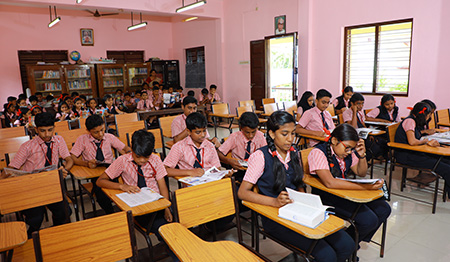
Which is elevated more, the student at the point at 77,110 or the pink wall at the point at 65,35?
the pink wall at the point at 65,35

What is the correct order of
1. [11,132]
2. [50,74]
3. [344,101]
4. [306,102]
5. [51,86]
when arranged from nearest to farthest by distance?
[11,132] < [306,102] < [344,101] < [50,74] < [51,86]

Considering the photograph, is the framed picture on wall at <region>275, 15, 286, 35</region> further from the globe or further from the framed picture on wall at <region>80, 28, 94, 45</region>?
the globe

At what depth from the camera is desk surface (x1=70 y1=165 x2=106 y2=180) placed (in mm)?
2688

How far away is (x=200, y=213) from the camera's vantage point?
187cm

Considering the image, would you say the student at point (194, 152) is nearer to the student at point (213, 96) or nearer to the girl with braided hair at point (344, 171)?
the girl with braided hair at point (344, 171)

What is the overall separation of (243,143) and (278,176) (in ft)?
3.70

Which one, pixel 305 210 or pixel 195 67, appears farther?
pixel 195 67

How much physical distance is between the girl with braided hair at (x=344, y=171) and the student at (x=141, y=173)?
1.15 m

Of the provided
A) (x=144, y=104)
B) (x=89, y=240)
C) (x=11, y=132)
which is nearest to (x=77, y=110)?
(x=11, y=132)

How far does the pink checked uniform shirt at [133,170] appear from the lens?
7.89ft

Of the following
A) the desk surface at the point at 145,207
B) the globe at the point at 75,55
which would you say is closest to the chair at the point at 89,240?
the desk surface at the point at 145,207

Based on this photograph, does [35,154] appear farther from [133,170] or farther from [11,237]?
[11,237]

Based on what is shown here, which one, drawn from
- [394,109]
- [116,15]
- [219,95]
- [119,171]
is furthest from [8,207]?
[116,15]

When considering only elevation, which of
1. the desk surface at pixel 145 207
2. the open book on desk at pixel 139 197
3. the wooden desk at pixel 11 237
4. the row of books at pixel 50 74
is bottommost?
the wooden desk at pixel 11 237
